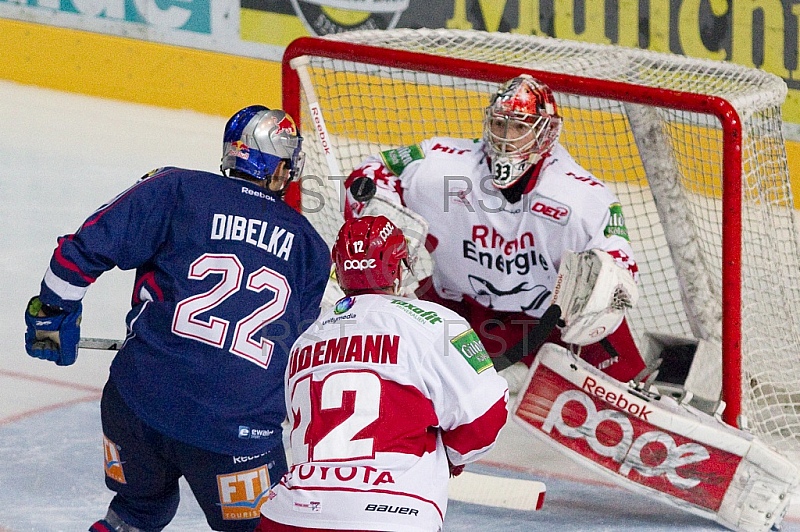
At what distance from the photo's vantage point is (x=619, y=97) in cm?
346

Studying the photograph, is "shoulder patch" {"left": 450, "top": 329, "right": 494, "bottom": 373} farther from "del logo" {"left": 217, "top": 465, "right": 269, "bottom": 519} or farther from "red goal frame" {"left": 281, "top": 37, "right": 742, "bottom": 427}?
"red goal frame" {"left": 281, "top": 37, "right": 742, "bottom": 427}

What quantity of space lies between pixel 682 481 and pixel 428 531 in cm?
135

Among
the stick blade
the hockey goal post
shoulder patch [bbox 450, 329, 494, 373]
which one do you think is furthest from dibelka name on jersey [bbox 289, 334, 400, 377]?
the hockey goal post

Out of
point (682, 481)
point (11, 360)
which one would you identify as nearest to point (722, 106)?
point (682, 481)

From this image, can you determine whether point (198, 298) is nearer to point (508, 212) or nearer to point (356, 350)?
point (356, 350)

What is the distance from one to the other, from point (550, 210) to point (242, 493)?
138 cm

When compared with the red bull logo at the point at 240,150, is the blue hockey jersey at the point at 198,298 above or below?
below

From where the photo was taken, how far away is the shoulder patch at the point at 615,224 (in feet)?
11.3

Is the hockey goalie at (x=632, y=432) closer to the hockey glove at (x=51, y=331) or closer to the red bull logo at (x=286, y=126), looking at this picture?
the red bull logo at (x=286, y=126)

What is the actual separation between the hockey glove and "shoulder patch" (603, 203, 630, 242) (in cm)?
150

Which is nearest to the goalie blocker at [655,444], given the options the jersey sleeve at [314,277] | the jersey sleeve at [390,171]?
the jersey sleeve at [390,171]

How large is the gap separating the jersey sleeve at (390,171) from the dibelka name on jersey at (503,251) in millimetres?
254

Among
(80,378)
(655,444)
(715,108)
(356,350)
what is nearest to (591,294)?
(655,444)

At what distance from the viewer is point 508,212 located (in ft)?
11.9
